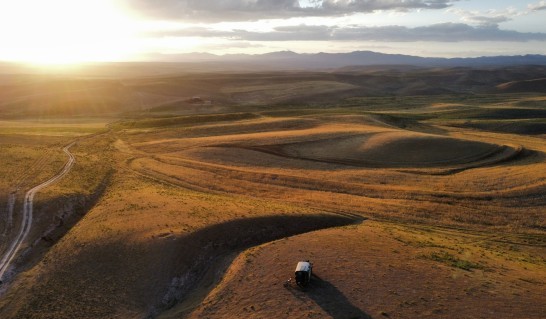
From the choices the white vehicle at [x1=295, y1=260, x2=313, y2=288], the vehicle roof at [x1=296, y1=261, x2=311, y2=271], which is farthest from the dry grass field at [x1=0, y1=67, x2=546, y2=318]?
the vehicle roof at [x1=296, y1=261, x2=311, y2=271]

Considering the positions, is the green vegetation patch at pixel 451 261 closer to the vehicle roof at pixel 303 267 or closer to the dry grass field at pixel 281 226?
the dry grass field at pixel 281 226

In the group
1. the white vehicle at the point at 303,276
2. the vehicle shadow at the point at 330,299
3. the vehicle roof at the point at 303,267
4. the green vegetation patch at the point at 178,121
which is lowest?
the vehicle shadow at the point at 330,299

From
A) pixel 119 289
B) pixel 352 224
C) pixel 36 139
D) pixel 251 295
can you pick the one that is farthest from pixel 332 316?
pixel 36 139

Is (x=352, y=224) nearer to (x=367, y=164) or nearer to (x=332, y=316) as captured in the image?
(x=332, y=316)

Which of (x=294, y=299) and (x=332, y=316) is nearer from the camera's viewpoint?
(x=332, y=316)

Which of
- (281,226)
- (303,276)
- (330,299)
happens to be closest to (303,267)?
(303,276)

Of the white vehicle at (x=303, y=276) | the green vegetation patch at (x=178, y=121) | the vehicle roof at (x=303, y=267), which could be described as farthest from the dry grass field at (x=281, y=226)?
the green vegetation patch at (x=178, y=121)

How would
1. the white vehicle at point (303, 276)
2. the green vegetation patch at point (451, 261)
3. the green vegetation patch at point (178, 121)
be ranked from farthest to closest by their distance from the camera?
the green vegetation patch at point (178, 121), the green vegetation patch at point (451, 261), the white vehicle at point (303, 276)
